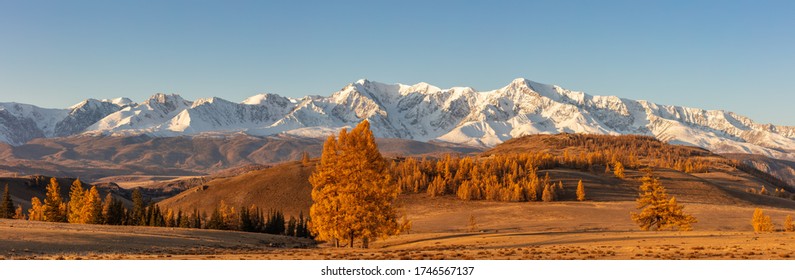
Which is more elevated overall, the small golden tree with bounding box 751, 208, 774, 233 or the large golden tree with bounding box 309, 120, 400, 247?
the large golden tree with bounding box 309, 120, 400, 247

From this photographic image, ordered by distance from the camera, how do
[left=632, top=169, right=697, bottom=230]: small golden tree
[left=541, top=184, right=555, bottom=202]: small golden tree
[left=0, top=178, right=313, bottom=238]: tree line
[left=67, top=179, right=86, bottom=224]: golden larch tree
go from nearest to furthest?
[left=632, top=169, right=697, bottom=230]: small golden tree, [left=0, top=178, right=313, bottom=238]: tree line, [left=67, top=179, right=86, bottom=224]: golden larch tree, [left=541, top=184, right=555, bottom=202]: small golden tree

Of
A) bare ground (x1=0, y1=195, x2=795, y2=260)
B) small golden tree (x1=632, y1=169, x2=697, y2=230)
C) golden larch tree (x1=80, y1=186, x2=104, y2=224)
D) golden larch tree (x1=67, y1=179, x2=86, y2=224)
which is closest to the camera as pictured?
bare ground (x1=0, y1=195, x2=795, y2=260)

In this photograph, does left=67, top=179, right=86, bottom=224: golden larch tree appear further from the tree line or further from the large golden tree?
the large golden tree

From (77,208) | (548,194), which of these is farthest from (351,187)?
(548,194)

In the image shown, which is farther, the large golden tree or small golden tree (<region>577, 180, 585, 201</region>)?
small golden tree (<region>577, 180, 585, 201</region>)

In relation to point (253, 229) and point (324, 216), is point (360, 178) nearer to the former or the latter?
point (324, 216)

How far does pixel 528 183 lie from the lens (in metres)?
198

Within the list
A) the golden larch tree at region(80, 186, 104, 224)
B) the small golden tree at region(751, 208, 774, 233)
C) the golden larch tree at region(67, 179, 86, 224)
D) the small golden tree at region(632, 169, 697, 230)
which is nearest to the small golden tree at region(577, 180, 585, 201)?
the small golden tree at region(751, 208, 774, 233)

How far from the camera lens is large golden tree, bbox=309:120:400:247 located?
62812 mm

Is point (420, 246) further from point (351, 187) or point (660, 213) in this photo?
point (660, 213)

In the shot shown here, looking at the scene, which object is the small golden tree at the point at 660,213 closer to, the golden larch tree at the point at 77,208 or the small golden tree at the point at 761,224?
the small golden tree at the point at 761,224

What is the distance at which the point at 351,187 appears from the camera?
2459 inches
